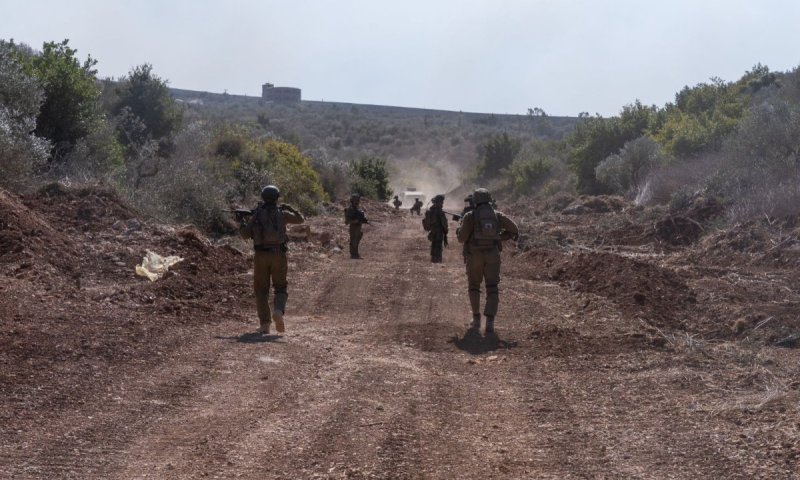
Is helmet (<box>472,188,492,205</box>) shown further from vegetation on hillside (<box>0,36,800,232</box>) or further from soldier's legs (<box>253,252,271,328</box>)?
vegetation on hillside (<box>0,36,800,232</box>)

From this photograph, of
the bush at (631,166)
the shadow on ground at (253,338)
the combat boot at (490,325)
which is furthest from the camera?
the bush at (631,166)

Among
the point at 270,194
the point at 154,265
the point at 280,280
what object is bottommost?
the point at 154,265

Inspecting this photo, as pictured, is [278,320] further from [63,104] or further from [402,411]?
[63,104]

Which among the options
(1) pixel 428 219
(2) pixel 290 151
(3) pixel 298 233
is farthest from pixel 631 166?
(1) pixel 428 219

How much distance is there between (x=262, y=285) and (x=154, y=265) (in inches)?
188

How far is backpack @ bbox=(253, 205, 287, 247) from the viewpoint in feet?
37.4

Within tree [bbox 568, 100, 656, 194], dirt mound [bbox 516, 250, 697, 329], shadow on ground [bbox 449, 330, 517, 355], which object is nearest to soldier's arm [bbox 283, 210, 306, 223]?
shadow on ground [bbox 449, 330, 517, 355]

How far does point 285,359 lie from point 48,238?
24.4ft

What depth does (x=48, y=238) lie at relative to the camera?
15555 mm

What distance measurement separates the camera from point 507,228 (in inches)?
494

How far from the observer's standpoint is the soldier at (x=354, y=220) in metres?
21.2

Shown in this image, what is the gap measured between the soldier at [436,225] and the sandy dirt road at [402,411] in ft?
20.4

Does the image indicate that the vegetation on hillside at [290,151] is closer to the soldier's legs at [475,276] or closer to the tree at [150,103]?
the tree at [150,103]

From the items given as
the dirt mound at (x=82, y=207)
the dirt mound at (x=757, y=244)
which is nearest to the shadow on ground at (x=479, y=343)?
the dirt mound at (x=757, y=244)
